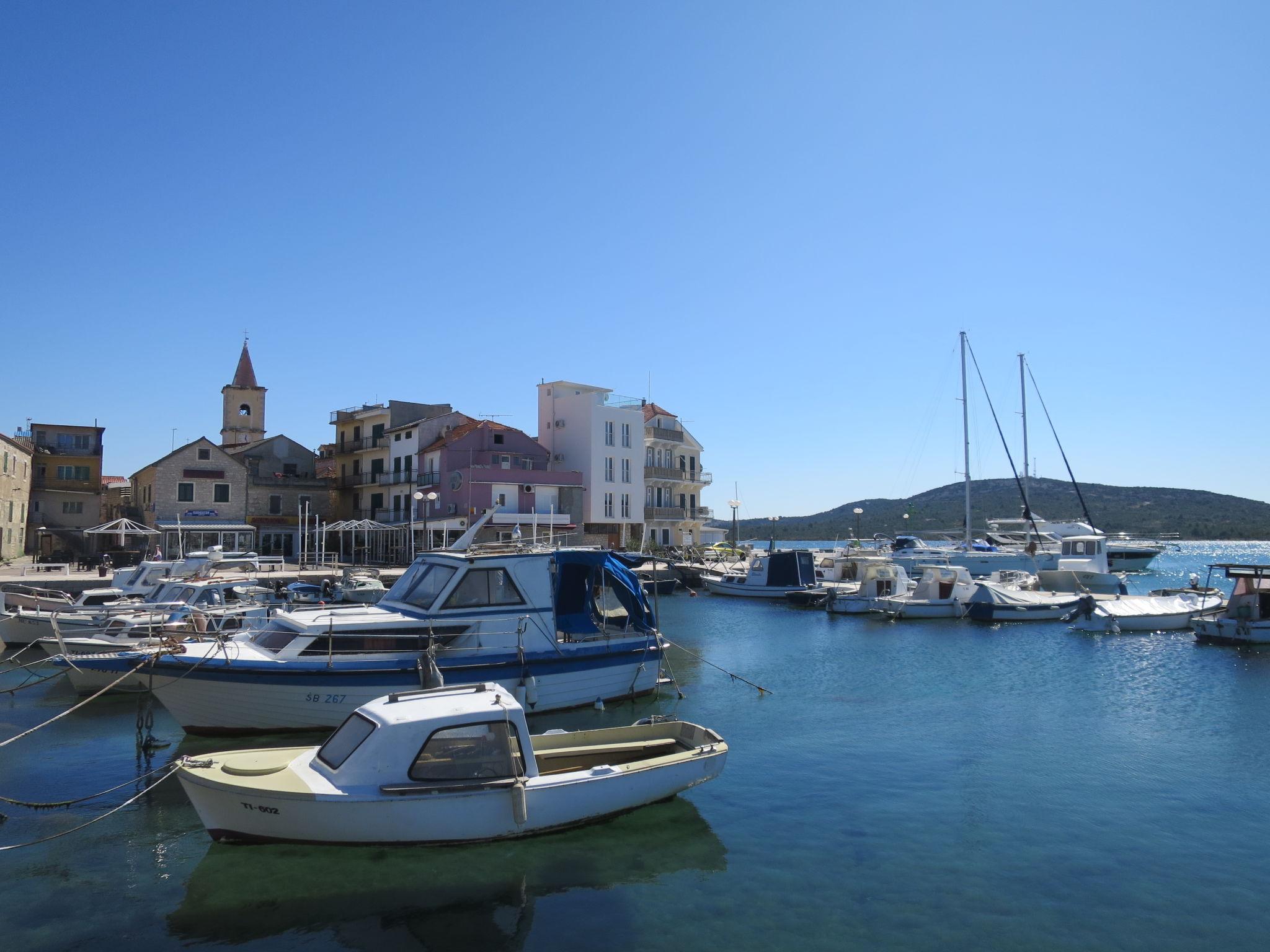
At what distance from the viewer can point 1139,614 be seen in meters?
35.8

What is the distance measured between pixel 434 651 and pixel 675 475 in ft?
176

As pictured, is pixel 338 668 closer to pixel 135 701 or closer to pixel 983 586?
pixel 135 701

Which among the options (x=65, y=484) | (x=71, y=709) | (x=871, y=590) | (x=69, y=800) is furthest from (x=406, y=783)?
(x=65, y=484)

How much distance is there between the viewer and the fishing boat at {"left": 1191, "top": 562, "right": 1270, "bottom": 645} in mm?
30094

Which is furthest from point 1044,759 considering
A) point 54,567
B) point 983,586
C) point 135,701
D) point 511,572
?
point 54,567

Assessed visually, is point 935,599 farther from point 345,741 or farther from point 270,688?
point 345,741

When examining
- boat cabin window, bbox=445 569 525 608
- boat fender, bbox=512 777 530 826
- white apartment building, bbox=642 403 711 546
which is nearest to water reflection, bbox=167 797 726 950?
boat fender, bbox=512 777 530 826

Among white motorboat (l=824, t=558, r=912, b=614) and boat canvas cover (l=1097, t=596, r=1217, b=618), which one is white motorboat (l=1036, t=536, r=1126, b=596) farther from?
boat canvas cover (l=1097, t=596, r=1217, b=618)

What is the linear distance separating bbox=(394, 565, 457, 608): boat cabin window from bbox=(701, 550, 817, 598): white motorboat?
33.1 metres

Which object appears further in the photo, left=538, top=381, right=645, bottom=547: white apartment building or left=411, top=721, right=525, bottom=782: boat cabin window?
left=538, top=381, right=645, bottom=547: white apartment building

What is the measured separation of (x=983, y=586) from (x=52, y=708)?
3638cm

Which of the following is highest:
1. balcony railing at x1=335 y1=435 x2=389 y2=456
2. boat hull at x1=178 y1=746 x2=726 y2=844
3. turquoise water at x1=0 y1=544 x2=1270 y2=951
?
balcony railing at x1=335 y1=435 x2=389 y2=456

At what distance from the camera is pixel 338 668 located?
51.0 ft

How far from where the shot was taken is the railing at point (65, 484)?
58.8 meters
